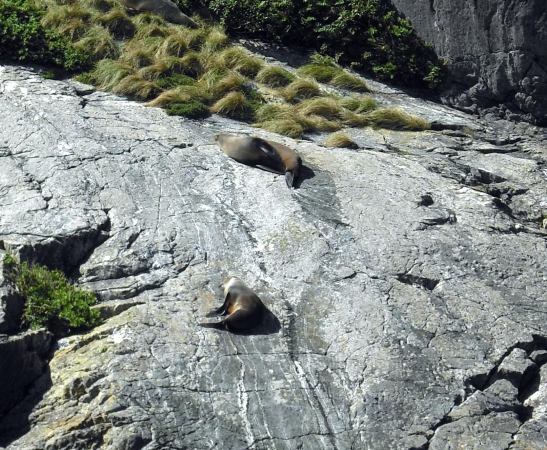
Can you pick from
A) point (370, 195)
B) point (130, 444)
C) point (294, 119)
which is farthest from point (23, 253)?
point (294, 119)

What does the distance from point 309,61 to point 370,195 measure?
463 cm

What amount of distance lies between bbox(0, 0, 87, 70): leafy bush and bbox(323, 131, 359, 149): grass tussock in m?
3.95

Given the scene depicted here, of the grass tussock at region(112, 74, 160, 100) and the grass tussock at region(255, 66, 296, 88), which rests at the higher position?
the grass tussock at region(255, 66, 296, 88)

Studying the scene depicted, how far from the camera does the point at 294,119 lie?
12.1 meters

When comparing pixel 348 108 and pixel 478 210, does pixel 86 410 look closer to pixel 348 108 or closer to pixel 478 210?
pixel 478 210

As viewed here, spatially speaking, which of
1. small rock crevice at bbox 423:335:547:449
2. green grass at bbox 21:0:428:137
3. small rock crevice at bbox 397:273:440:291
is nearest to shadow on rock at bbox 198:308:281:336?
small rock crevice at bbox 397:273:440:291

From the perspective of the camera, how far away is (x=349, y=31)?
14.1 meters

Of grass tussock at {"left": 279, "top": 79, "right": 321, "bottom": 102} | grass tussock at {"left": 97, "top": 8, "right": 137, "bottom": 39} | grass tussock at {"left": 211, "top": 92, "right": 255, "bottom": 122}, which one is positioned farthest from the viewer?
grass tussock at {"left": 97, "top": 8, "right": 137, "bottom": 39}

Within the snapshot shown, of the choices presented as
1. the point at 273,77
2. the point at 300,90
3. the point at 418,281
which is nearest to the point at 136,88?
the point at 273,77

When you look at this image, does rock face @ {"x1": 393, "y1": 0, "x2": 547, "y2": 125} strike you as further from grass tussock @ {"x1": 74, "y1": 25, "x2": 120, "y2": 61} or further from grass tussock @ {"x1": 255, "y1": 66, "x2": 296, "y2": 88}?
grass tussock @ {"x1": 74, "y1": 25, "x2": 120, "y2": 61}

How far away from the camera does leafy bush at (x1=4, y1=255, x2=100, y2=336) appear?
8016 millimetres

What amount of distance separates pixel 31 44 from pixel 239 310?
6684 mm

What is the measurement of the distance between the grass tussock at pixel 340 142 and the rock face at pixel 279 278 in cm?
19

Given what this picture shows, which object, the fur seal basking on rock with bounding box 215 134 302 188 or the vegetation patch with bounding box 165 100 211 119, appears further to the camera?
the vegetation patch with bounding box 165 100 211 119
